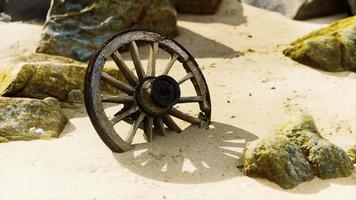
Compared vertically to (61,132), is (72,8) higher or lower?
higher

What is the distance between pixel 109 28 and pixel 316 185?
581 centimetres

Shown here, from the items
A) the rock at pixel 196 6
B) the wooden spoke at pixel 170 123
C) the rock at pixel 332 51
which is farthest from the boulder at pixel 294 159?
the rock at pixel 196 6

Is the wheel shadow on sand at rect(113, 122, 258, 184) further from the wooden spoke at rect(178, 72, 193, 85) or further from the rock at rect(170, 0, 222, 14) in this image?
the rock at rect(170, 0, 222, 14)

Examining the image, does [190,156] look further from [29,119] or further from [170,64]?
[29,119]

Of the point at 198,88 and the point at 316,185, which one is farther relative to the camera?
the point at 198,88

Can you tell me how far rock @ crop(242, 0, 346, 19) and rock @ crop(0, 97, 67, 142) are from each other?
6.78m

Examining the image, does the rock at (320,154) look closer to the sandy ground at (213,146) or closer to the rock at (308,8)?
the sandy ground at (213,146)

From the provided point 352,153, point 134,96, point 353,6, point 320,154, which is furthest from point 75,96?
point 353,6

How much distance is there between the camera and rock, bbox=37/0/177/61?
9234 mm

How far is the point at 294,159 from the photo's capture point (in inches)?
200

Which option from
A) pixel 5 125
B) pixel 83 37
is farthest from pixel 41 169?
pixel 83 37

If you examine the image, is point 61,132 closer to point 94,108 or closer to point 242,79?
point 94,108

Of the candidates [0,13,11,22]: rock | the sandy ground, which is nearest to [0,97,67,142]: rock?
the sandy ground

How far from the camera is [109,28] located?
9.55 m
